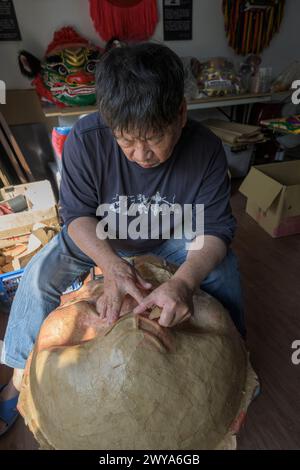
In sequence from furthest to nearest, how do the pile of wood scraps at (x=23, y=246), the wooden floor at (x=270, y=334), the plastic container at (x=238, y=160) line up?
the plastic container at (x=238, y=160) < the pile of wood scraps at (x=23, y=246) < the wooden floor at (x=270, y=334)

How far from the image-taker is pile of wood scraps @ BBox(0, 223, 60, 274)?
1653mm

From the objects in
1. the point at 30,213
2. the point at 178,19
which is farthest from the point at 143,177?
the point at 178,19

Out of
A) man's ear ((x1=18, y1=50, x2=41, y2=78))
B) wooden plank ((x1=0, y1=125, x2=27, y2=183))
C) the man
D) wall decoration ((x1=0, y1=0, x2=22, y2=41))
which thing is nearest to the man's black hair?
the man

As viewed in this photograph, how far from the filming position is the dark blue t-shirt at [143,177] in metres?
0.97

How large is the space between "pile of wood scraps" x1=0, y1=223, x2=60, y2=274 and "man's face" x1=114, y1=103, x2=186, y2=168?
1085 millimetres

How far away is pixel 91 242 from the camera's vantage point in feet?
3.03

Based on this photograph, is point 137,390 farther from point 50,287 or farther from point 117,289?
point 50,287

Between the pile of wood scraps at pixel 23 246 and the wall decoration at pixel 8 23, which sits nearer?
the pile of wood scraps at pixel 23 246

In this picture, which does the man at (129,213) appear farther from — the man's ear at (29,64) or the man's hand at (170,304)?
the man's ear at (29,64)

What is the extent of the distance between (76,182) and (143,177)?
0.22 metres

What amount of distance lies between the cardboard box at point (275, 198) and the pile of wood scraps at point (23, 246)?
1484 mm

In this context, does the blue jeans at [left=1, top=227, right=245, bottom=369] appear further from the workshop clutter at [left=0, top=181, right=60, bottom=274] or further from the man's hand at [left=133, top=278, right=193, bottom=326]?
the workshop clutter at [left=0, top=181, right=60, bottom=274]

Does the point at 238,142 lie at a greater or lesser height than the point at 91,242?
lesser

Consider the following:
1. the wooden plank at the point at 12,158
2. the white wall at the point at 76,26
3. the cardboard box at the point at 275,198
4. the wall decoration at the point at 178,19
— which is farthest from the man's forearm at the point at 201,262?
the wall decoration at the point at 178,19
